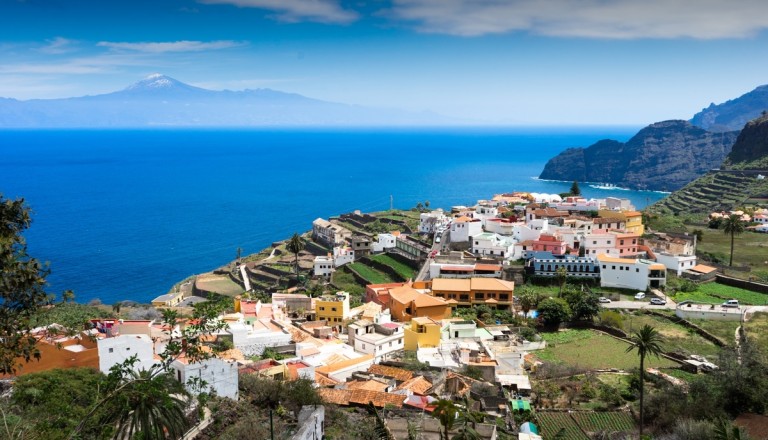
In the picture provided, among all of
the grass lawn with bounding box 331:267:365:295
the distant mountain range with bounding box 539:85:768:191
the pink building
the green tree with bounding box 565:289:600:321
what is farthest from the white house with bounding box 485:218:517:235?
the distant mountain range with bounding box 539:85:768:191

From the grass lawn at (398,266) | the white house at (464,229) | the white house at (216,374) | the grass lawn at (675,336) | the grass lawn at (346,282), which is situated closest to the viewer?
the white house at (216,374)

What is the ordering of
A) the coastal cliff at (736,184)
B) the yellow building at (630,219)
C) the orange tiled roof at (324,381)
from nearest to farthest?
the orange tiled roof at (324,381) → the yellow building at (630,219) → the coastal cliff at (736,184)

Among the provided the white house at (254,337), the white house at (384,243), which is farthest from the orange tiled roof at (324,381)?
the white house at (384,243)

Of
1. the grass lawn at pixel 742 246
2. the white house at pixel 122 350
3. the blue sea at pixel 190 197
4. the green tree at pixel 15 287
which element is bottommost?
the blue sea at pixel 190 197

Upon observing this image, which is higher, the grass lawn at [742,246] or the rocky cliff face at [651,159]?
the rocky cliff face at [651,159]

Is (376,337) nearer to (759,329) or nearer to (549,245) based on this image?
(549,245)

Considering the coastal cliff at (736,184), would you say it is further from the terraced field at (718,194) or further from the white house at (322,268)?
the white house at (322,268)

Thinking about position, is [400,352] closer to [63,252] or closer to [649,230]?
[649,230]
